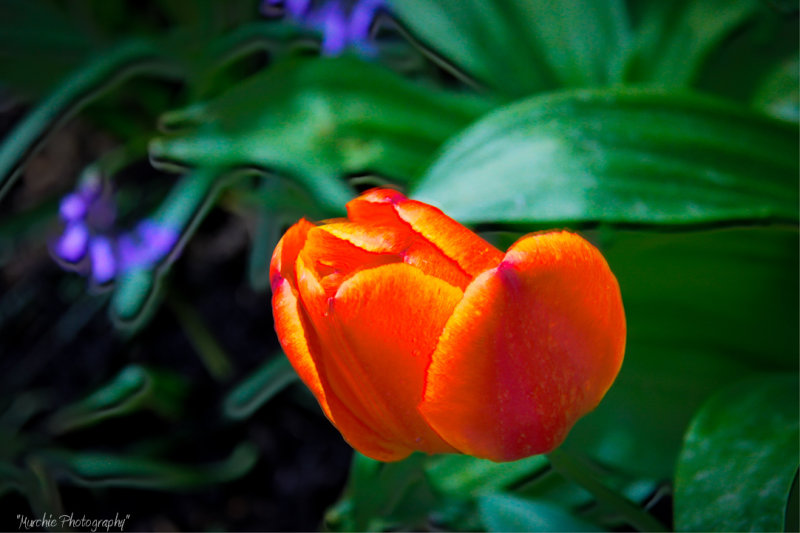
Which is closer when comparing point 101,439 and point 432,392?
point 432,392

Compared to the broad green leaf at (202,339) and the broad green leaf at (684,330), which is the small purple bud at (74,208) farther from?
the broad green leaf at (684,330)

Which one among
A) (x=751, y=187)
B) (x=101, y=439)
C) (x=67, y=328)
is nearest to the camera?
(x=751, y=187)

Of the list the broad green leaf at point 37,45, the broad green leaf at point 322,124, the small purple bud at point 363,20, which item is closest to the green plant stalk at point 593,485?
the broad green leaf at point 322,124

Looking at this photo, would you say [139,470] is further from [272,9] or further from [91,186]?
[272,9]

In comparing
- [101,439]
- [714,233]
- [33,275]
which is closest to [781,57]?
[714,233]

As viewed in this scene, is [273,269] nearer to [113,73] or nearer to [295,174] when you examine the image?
[295,174]
